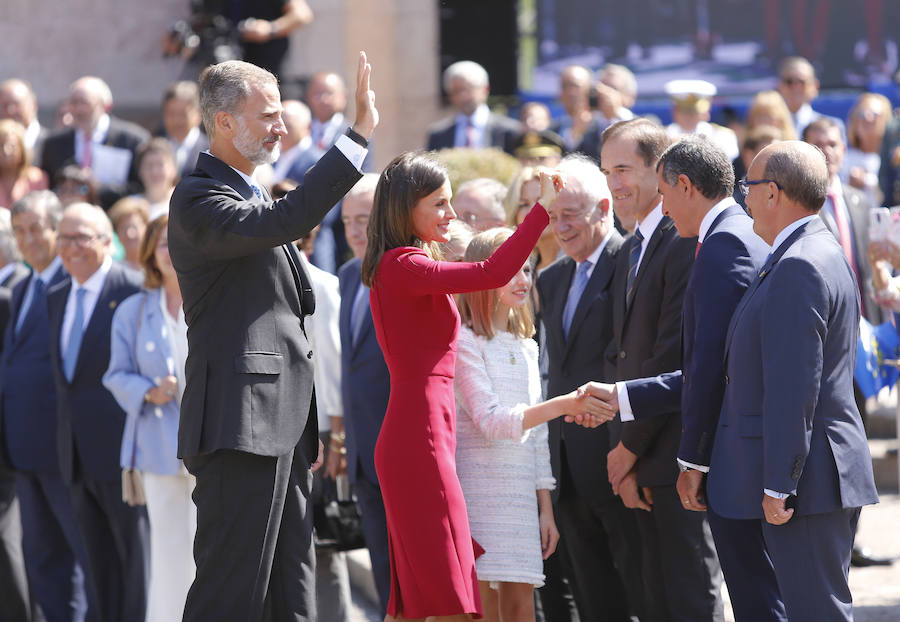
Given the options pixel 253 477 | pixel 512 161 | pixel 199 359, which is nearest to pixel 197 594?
pixel 253 477

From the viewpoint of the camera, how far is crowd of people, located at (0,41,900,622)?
4.26 metres

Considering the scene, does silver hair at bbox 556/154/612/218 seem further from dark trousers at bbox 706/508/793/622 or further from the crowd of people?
dark trousers at bbox 706/508/793/622

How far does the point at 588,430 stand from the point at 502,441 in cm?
74

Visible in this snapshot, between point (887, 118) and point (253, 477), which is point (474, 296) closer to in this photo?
point (253, 477)

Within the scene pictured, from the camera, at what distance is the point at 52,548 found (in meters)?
7.07

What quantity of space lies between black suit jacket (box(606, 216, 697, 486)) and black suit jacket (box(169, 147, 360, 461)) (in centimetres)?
136

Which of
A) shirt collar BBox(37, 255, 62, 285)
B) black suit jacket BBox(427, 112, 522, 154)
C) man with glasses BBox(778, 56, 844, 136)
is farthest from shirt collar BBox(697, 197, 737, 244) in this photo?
man with glasses BBox(778, 56, 844, 136)

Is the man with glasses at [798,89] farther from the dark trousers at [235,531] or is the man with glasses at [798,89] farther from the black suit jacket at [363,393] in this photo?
the dark trousers at [235,531]

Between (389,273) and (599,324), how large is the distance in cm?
129

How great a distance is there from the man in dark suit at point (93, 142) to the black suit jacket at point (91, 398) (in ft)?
10.3

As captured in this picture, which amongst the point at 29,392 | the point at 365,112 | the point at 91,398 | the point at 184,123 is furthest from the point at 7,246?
the point at 365,112

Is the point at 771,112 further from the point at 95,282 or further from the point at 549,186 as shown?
the point at 549,186

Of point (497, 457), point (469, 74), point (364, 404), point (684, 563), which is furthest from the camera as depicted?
point (469, 74)

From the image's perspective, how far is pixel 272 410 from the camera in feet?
14.0
